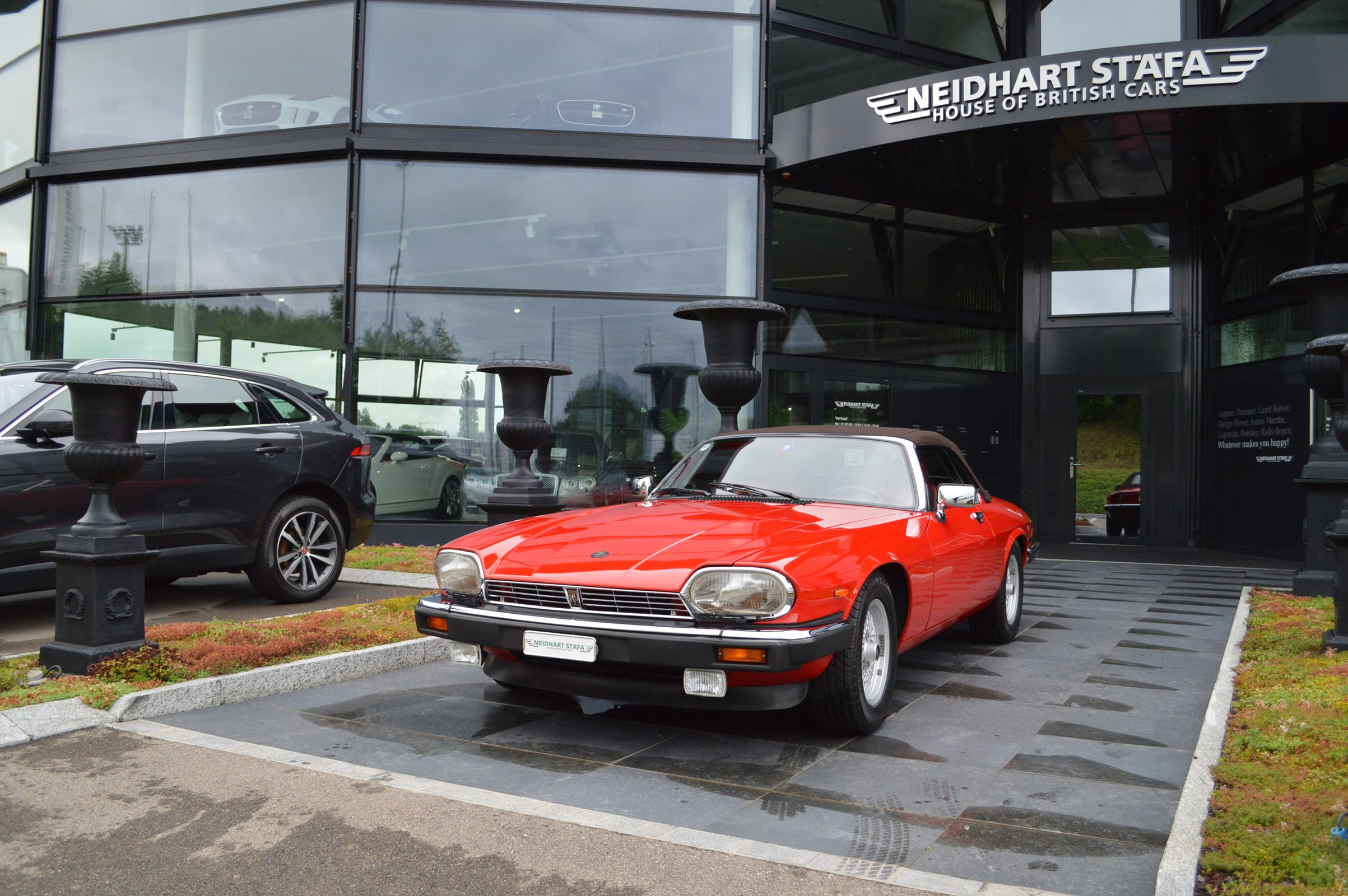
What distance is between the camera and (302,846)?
3.03m

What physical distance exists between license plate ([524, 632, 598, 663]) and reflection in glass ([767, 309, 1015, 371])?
9430mm

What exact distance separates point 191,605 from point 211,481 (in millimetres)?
1234

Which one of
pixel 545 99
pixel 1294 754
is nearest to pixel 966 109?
pixel 545 99

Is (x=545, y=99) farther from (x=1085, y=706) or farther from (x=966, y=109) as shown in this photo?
(x=1085, y=706)

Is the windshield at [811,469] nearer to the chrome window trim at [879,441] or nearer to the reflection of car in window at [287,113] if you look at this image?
the chrome window trim at [879,441]

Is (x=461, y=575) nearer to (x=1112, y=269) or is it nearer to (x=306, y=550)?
(x=306, y=550)

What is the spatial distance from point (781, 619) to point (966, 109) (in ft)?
28.9

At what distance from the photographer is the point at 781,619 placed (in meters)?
3.73

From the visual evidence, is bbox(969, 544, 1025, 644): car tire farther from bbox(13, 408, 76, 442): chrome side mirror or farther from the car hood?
bbox(13, 408, 76, 442): chrome side mirror

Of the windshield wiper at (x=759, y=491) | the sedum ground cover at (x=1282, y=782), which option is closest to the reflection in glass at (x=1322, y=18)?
the sedum ground cover at (x=1282, y=782)

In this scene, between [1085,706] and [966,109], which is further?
[966,109]

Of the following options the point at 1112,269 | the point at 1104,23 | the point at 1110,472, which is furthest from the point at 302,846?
the point at 1104,23

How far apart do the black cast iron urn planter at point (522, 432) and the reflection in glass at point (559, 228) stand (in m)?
4.04

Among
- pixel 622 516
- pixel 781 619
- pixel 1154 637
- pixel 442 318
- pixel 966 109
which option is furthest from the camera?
pixel 442 318
